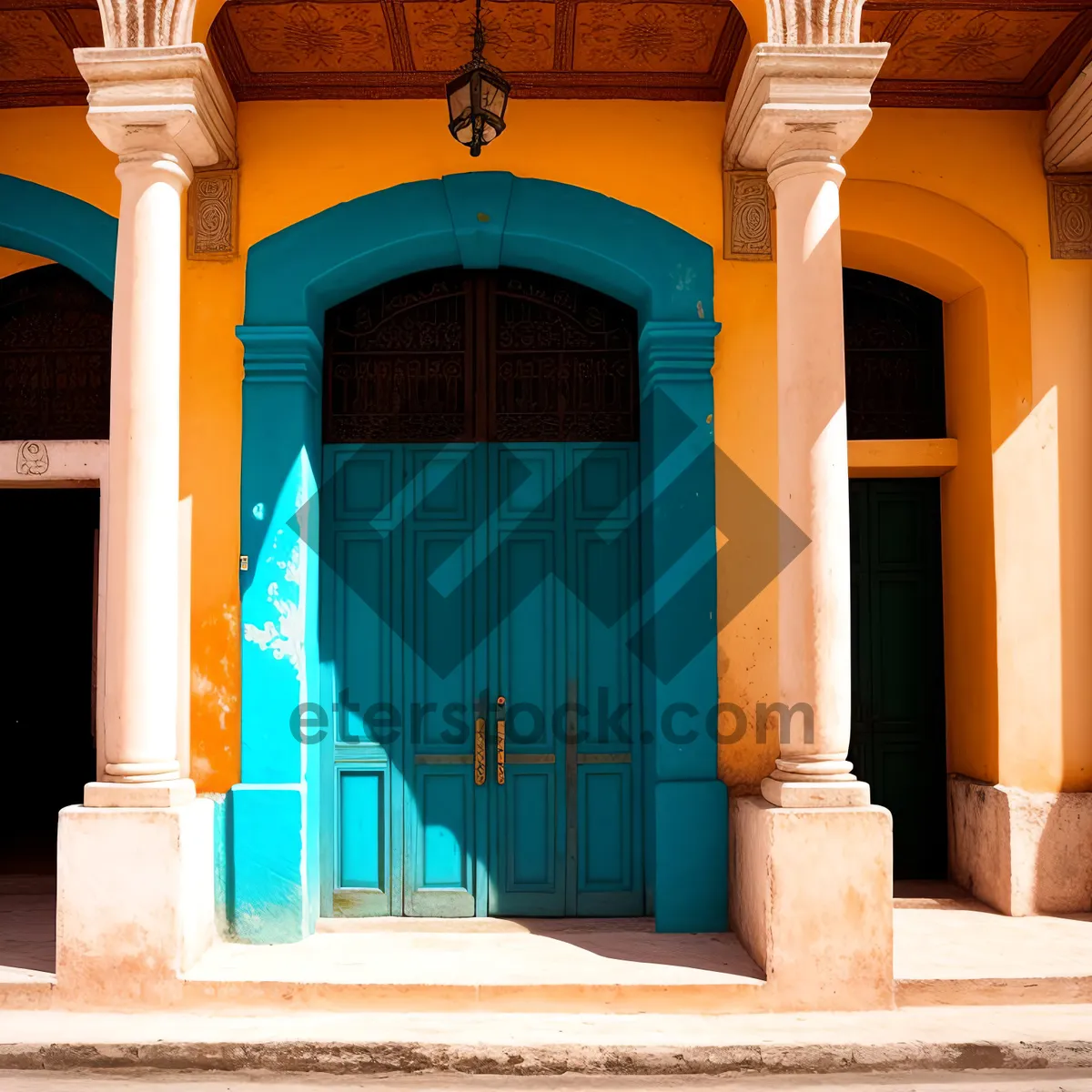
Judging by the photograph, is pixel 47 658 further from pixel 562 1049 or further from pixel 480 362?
pixel 562 1049

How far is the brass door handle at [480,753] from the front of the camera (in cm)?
652

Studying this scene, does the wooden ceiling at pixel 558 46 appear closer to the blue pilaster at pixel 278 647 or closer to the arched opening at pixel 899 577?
the arched opening at pixel 899 577

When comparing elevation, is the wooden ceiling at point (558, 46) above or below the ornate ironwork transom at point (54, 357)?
above

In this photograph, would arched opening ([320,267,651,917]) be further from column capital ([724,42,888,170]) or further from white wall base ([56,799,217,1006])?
column capital ([724,42,888,170])

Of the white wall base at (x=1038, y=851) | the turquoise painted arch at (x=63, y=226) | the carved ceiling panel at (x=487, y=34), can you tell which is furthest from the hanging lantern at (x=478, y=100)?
the white wall base at (x=1038, y=851)

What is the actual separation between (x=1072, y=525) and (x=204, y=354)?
501 cm

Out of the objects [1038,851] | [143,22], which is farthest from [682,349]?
[1038,851]

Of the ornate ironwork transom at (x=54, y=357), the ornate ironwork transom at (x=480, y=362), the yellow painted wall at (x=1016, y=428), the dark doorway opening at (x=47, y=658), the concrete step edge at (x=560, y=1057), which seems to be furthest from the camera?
the dark doorway opening at (x=47, y=658)

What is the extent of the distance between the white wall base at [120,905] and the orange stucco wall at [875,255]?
107 cm

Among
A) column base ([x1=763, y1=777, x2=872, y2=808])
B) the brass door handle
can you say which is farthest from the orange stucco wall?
the brass door handle

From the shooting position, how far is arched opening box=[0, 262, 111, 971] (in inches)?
266

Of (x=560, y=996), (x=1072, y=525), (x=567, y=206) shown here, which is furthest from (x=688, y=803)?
(x=567, y=206)

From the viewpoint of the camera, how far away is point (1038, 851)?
20.4 ft

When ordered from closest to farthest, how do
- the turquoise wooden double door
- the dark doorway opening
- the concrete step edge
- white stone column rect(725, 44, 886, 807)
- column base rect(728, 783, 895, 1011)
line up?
1. the concrete step edge
2. column base rect(728, 783, 895, 1011)
3. white stone column rect(725, 44, 886, 807)
4. the turquoise wooden double door
5. the dark doorway opening
